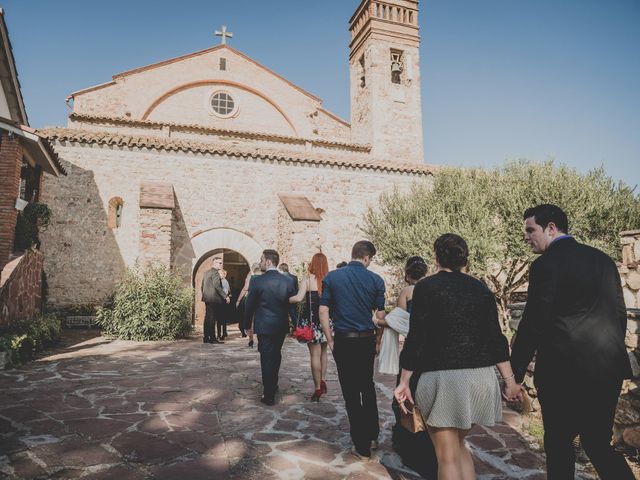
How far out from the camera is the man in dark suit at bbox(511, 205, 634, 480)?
2.22 metres

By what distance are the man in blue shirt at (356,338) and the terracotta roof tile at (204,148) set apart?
11067 mm

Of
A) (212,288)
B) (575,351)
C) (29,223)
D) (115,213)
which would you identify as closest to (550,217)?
(575,351)

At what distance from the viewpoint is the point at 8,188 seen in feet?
26.9

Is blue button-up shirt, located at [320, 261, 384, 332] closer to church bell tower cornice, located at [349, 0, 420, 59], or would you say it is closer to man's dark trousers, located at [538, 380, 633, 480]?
man's dark trousers, located at [538, 380, 633, 480]

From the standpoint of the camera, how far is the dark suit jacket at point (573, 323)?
7.41 ft

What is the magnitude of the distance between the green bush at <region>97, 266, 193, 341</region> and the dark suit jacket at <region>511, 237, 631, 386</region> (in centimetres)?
896

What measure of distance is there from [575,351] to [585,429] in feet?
1.42

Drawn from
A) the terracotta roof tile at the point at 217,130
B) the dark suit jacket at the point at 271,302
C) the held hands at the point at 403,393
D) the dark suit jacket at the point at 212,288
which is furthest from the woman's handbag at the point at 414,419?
the terracotta roof tile at the point at 217,130

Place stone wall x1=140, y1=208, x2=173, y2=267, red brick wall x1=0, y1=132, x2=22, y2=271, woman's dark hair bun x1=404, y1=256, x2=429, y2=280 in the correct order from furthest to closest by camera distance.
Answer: stone wall x1=140, y1=208, x2=173, y2=267
red brick wall x1=0, y1=132, x2=22, y2=271
woman's dark hair bun x1=404, y1=256, x2=429, y2=280

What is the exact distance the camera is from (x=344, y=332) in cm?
355

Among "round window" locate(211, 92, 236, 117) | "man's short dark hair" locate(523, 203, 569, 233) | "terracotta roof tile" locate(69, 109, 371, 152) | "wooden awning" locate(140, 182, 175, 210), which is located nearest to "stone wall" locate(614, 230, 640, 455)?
"man's short dark hair" locate(523, 203, 569, 233)

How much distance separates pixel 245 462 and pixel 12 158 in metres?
8.44

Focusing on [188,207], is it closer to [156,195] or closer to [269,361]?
[156,195]

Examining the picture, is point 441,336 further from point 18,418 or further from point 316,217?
point 316,217
